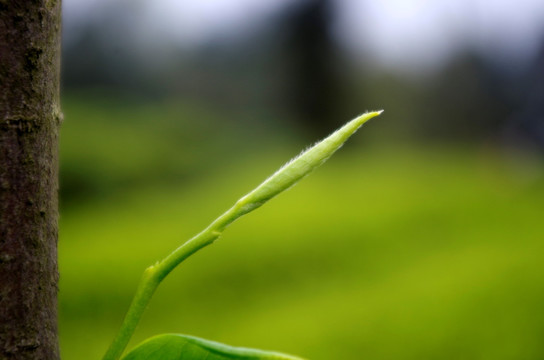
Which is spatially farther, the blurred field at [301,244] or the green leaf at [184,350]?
the blurred field at [301,244]

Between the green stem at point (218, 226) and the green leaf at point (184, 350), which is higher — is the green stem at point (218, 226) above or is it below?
above

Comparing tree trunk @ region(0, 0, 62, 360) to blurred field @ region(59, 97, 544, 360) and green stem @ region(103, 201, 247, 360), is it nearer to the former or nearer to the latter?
green stem @ region(103, 201, 247, 360)

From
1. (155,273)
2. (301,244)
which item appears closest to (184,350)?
(155,273)

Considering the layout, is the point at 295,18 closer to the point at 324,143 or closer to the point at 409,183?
the point at 409,183

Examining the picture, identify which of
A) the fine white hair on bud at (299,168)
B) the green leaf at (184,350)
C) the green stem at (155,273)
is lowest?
the green leaf at (184,350)

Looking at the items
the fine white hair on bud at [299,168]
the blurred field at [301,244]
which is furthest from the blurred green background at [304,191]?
the fine white hair on bud at [299,168]

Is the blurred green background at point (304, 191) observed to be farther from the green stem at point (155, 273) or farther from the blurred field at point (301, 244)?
the green stem at point (155, 273)

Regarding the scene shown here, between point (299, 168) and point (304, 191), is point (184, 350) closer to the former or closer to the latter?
point (299, 168)

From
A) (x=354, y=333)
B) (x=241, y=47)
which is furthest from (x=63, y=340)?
(x=241, y=47)
